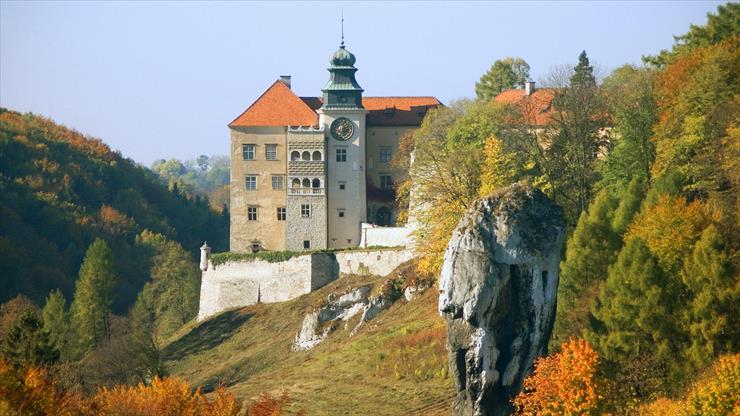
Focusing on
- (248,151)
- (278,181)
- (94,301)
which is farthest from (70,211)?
(278,181)

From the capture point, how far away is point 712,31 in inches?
2739

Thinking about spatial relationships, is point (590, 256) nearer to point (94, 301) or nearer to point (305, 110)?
point (305, 110)

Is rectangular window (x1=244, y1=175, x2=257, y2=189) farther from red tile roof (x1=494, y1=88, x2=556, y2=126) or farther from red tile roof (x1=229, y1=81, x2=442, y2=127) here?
red tile roof (x1=494, y1=88, x2=556, y2=126)

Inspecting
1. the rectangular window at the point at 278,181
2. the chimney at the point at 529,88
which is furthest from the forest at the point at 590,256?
the rectangular window at the point at 278,181

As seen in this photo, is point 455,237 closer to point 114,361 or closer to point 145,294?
point 114,361

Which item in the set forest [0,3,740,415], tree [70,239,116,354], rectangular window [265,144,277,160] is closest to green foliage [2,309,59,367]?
forest [0,3,740,415]

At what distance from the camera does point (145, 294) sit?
100000 mm

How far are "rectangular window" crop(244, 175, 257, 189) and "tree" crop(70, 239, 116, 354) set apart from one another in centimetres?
1247

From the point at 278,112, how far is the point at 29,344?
20.8 metres

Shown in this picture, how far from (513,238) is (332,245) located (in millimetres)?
33378

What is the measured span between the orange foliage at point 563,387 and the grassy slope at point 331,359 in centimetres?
545

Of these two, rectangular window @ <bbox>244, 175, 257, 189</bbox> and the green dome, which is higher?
the green dome

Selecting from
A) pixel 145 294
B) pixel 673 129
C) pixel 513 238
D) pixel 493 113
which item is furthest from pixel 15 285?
pixel 513 238

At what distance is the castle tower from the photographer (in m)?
79.8
